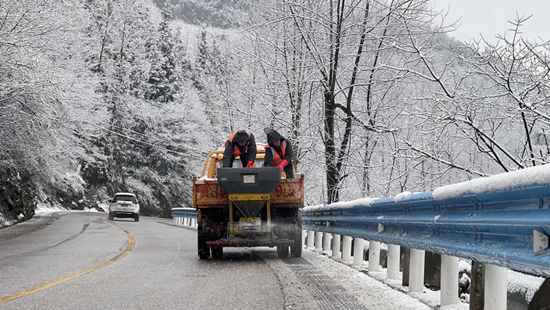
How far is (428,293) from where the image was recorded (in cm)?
634

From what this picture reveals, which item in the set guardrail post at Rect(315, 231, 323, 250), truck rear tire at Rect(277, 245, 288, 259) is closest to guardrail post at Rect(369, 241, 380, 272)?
truck rear tire at Rect(277, 245, 288, 259)

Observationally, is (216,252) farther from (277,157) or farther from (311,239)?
(311,239)

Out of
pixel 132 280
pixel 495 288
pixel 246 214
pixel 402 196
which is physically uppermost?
pixel 402 196

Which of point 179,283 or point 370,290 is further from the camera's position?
point 179,283

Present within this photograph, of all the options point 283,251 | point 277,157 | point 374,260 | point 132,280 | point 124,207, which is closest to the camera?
point 132,280

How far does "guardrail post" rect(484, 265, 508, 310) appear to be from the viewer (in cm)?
442

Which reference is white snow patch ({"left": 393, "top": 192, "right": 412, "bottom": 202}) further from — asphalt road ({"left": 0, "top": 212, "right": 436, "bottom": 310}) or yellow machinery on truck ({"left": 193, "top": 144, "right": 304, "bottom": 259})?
yellow machinery on truck ({"left": 193, "top": 144, "right": 304, "bottom": 259})

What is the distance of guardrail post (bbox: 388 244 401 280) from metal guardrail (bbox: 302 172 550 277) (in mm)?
144

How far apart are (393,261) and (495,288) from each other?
3127mm

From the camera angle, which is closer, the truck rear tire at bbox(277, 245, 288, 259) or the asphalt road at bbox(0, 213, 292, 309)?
the asphalt road at bbox(0, 213, 292, 309)

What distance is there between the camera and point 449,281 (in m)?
5.41

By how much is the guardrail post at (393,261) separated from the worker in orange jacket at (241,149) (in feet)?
13.7

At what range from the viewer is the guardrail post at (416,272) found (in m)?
6.32

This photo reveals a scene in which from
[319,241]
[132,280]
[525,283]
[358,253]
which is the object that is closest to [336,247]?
[358,253]
